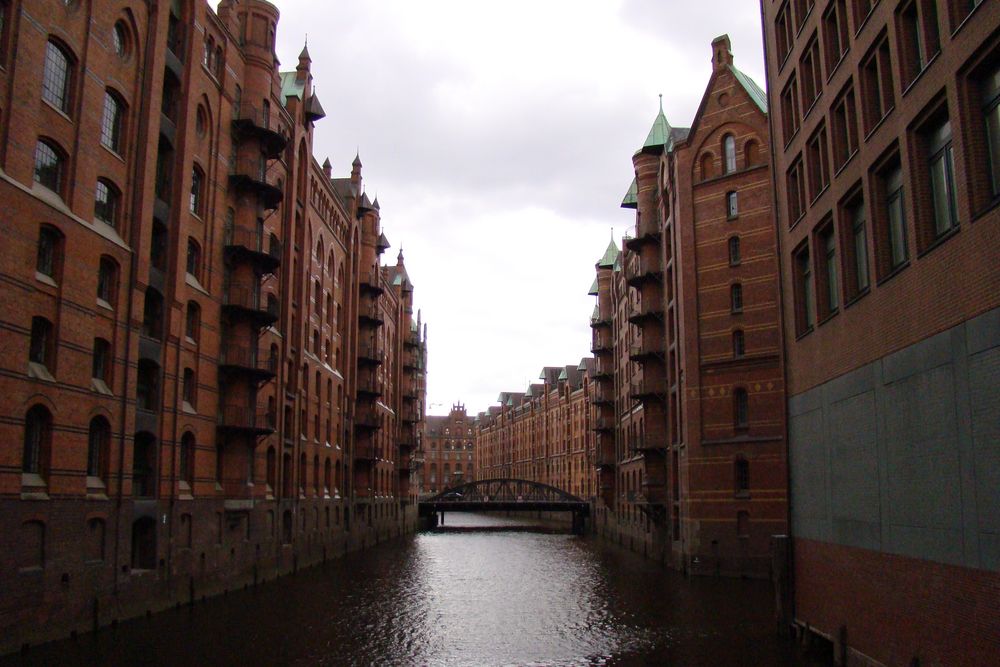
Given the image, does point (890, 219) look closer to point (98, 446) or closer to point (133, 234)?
point (133, 234)

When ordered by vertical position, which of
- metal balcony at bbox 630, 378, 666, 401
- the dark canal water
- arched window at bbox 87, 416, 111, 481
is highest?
metal balcony at bbox 630, 378, 666, 401

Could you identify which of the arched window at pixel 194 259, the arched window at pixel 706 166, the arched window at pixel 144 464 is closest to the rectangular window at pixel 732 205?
the arched window at pixel 706 166

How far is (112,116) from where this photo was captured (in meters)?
25.3

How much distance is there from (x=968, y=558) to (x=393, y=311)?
64.7 meters

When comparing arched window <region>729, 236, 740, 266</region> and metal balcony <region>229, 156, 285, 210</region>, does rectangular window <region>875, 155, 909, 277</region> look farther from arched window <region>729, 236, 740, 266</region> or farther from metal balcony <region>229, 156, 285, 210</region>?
metal balcony <region>229, 156, 285, 210</region>

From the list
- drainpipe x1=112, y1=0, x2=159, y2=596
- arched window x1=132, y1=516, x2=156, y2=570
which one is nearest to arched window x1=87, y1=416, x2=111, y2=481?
drainpipe x1=112, y1=0, x2=159, y2=596

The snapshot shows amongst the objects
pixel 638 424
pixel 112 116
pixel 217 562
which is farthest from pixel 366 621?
pixel 638 424

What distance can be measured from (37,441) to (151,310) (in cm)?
743

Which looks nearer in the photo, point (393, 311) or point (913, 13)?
point (913, 13)

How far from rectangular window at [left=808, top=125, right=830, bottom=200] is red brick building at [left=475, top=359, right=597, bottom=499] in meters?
69.0

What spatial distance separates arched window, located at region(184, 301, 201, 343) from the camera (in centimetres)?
3064

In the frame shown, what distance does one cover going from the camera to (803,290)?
22.4 metres

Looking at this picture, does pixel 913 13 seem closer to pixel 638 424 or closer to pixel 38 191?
pixel 38 191

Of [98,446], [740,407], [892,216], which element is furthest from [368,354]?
[892,216]
